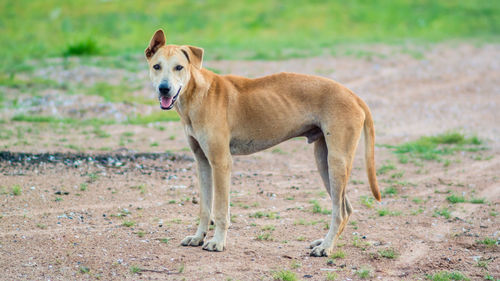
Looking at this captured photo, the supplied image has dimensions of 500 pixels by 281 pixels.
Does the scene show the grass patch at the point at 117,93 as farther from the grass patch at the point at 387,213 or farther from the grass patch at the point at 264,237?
the grass patch at the point at 264,237

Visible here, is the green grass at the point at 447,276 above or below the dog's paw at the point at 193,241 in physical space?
below

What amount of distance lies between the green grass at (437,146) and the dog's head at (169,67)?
19.4ft

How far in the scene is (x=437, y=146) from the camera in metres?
11.7

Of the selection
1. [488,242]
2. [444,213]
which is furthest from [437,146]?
[488,242]

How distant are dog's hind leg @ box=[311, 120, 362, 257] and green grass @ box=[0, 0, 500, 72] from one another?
16406mm

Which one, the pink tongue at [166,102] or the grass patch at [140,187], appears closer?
the pink tongue at [166,102]

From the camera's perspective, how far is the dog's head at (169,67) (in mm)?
5887

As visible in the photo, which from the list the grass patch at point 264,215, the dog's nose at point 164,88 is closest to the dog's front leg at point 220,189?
the dog's nose at point 164,88

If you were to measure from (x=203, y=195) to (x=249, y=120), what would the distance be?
96 cm

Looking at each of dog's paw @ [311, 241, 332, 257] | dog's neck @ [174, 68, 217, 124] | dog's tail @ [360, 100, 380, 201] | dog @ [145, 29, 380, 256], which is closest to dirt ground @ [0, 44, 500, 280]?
dog's paw @ [311, 241, 332, 257]

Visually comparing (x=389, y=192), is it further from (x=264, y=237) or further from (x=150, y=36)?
(x=150, y=36)

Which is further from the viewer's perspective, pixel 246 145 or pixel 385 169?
pixel 385 169

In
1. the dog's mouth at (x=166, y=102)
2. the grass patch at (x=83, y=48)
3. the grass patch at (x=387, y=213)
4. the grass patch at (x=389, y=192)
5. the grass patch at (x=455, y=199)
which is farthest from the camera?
the grass patch at (x=83, y=48)

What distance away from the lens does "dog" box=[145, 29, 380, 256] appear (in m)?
6.21
